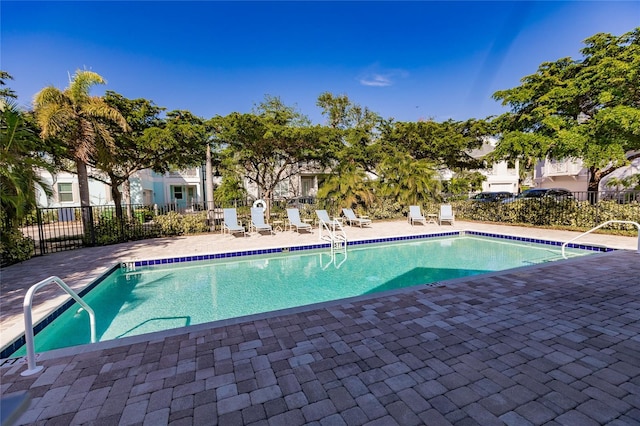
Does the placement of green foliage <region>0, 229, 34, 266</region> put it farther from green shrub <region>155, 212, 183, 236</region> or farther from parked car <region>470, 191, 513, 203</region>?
parked car <region>470, 191, 513, 203</region>

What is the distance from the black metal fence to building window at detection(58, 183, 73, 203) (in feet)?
28.3

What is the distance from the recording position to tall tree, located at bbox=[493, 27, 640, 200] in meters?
9.27

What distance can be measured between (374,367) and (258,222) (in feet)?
32.6

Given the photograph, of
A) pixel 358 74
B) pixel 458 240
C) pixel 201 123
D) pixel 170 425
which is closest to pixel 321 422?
pixel 170 425

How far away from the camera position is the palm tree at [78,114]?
8.82m

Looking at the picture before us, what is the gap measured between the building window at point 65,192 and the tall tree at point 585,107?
25224 millimetres

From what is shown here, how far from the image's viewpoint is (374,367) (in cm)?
284

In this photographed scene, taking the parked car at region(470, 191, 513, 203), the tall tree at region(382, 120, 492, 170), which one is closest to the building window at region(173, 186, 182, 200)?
the tall tree at region(382, 120, 492, 170)

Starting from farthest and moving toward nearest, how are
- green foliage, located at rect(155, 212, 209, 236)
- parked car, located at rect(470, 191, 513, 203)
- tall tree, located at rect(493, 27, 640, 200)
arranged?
parked car, located at rect(470, 191, 513, 203) < green foliage, located at rect(155, 212, 209, 236) < tall tree, located at rect(493, 27, 640, 200)

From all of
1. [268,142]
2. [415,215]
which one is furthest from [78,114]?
[415,215]

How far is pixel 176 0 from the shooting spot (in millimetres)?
10164

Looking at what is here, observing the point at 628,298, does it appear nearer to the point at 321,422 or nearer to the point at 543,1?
the point at 321,422

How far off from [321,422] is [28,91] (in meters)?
12.5

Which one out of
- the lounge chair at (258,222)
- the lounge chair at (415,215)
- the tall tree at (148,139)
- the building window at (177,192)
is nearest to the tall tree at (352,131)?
the lounge chair at (415,215)
